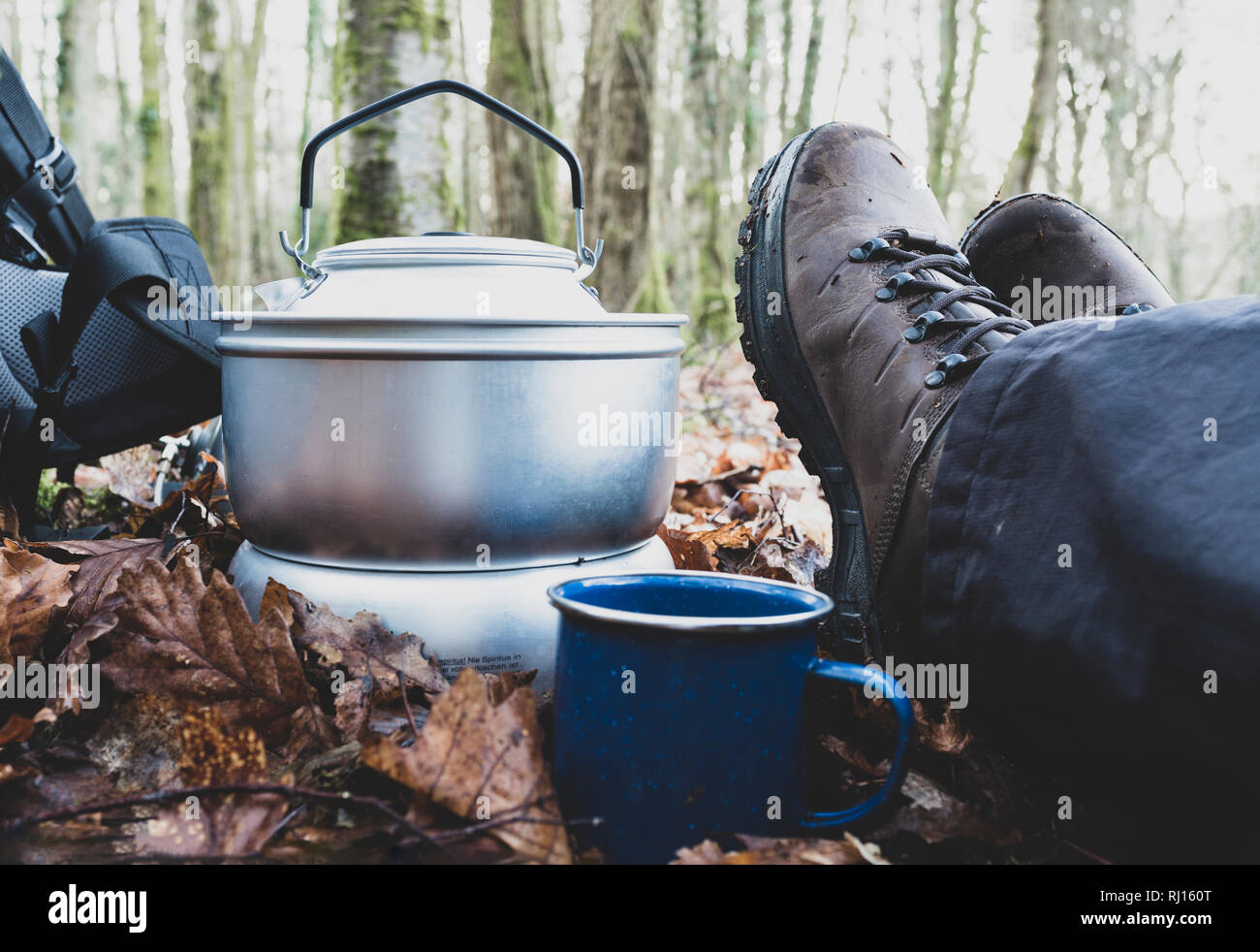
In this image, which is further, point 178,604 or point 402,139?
point 402,139

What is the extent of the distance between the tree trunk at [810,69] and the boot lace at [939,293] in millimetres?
12169

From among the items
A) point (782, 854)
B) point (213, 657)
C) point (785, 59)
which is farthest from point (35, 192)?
point (785, 59)

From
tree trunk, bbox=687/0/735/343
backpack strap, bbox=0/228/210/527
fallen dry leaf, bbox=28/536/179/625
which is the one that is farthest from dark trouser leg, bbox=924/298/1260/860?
tree trunk, bbox=687/0/735/343

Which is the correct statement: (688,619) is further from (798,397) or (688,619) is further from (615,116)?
(615,116)

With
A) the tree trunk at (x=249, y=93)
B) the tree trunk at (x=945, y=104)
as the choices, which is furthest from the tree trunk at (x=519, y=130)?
the tree trunk at (x=249, y=93)

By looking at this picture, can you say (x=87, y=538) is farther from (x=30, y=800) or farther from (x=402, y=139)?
(x=402, y=139)

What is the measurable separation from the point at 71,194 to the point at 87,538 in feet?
2.92

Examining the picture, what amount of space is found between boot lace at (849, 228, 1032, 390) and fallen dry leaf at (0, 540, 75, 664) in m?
1.32

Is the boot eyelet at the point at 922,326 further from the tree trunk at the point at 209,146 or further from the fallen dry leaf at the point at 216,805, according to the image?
the tree trunk at the point at 209,146

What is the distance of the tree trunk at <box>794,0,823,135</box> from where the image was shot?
42.8ft

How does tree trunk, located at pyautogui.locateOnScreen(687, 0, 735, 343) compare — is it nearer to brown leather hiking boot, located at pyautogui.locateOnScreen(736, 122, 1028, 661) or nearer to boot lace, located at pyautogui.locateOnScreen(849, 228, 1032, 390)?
brown leather hiking boot, located at pyautogui.locateOnScreen(736, 122, 1028, 661)

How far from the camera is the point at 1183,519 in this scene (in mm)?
977
